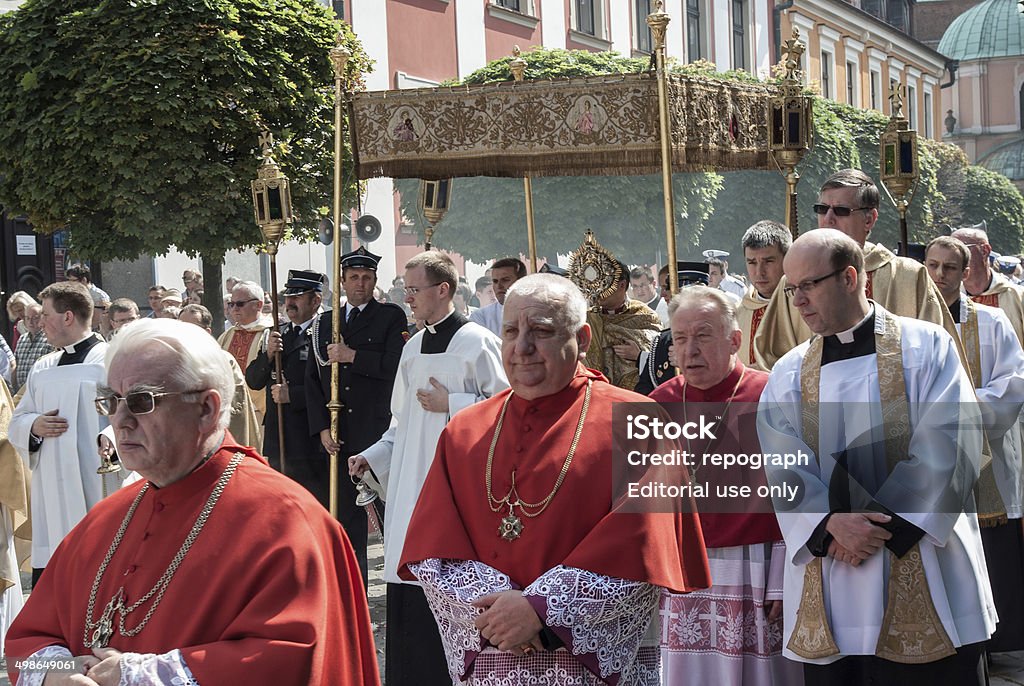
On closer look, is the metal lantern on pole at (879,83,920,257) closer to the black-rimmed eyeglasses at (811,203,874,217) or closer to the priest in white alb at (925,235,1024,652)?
the priest in white alb at (925,235,1024,652)

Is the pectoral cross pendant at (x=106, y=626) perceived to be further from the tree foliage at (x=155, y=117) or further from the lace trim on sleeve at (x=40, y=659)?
the tree foliage at (x=155, y=117)

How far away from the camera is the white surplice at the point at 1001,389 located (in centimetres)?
595

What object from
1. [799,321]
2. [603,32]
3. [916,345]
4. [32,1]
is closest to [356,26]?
[603,32]

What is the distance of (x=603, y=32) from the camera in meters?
30.2

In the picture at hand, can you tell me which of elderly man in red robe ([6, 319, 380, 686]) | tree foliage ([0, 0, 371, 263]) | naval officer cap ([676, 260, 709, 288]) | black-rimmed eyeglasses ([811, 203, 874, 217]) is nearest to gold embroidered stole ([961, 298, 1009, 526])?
black-rimmed eyeglasses ([811, 203, 874, 217])

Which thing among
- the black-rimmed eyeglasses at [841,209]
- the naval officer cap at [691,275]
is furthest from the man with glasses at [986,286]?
the black-rimmed eyeglasses at [841,209]

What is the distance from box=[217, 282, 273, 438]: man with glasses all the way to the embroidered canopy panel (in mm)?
2560

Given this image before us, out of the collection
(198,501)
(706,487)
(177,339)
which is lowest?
(706,487)

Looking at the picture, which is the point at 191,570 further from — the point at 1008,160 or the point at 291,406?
the point at 1008,160

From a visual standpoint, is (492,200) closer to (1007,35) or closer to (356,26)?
(356,26)

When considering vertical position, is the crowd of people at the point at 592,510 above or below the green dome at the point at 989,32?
below

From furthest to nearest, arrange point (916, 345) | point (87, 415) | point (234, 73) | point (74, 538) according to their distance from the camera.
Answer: point (234, 73)
point (87, 415)
point (916, 345)
point (74, 538)

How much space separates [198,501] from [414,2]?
2230 centimetres

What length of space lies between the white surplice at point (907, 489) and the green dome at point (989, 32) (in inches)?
3158
